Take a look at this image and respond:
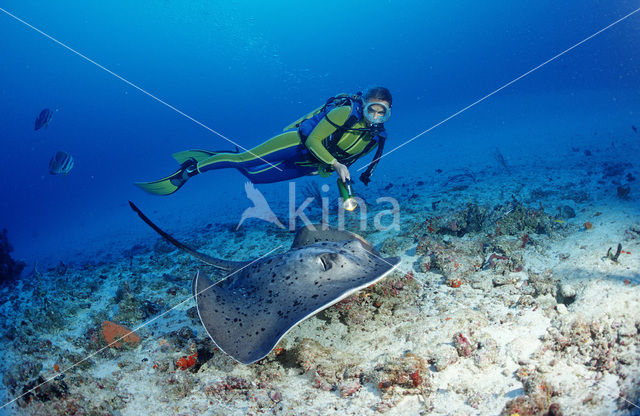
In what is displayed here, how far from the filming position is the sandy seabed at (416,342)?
8.38ft

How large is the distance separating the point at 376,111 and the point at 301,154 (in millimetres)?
2351

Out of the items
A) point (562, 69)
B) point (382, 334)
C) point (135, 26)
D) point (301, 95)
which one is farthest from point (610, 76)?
point (135, 26)

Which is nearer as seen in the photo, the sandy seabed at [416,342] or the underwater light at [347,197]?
the sandy seabed at [416,342]

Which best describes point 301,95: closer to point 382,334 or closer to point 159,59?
point 159,59

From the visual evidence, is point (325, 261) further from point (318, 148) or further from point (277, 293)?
point (318, 148)

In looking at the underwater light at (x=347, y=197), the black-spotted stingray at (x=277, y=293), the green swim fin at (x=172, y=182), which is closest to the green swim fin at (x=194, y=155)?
the green swim fin at (x=172, y=182)

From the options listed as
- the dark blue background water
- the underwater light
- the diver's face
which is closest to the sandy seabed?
the underwater light

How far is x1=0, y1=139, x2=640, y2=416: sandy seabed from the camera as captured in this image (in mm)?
2553

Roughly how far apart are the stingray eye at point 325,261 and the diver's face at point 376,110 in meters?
3.52

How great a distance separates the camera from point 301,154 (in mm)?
7430

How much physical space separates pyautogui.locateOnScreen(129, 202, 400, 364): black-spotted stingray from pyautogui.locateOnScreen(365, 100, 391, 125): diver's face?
302 centimetres

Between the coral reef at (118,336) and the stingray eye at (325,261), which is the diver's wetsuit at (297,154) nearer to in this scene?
the stingray eye at (325,261)

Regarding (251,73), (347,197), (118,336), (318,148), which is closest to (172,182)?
(318,148)

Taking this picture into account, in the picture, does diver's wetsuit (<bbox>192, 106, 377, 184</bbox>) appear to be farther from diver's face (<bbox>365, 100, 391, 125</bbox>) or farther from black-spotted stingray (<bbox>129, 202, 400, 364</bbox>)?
black-spotted stingray (<bbox>129, 202, 400, 364</bbox>)
